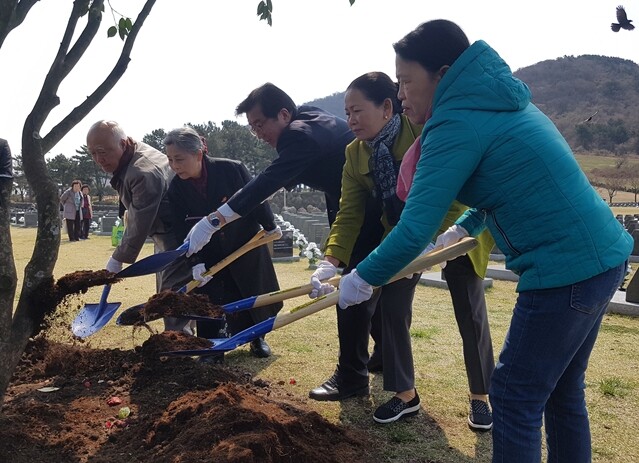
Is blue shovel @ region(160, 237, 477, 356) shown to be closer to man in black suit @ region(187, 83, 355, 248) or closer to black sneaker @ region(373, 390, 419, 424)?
black sneaker @ region(373, 390, 419, 424)

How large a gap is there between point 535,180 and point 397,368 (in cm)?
163

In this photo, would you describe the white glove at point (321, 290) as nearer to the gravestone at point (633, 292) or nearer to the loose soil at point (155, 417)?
the loose soil at point (155, 417)

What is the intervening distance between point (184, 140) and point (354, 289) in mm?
2264

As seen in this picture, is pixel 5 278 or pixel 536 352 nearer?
Answer: pixel 536 352

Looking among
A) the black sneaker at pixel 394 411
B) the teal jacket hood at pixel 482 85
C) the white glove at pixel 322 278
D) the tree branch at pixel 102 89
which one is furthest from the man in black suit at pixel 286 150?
the teal jacket hood at pixel 482 85

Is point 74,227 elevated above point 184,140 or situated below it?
below

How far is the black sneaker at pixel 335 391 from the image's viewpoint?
3.43 metres

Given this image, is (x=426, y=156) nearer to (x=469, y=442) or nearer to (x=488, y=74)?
(x=488, y=74)

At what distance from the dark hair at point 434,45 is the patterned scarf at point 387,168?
108cm

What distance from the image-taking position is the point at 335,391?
346 cm

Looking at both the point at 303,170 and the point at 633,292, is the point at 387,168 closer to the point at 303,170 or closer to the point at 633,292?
the point at 303,170

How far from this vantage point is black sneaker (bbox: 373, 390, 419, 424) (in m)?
3.07

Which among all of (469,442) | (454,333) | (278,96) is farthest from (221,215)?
(454,333)

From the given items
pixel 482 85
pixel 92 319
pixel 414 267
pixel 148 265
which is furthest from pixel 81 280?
pixel 482 85
